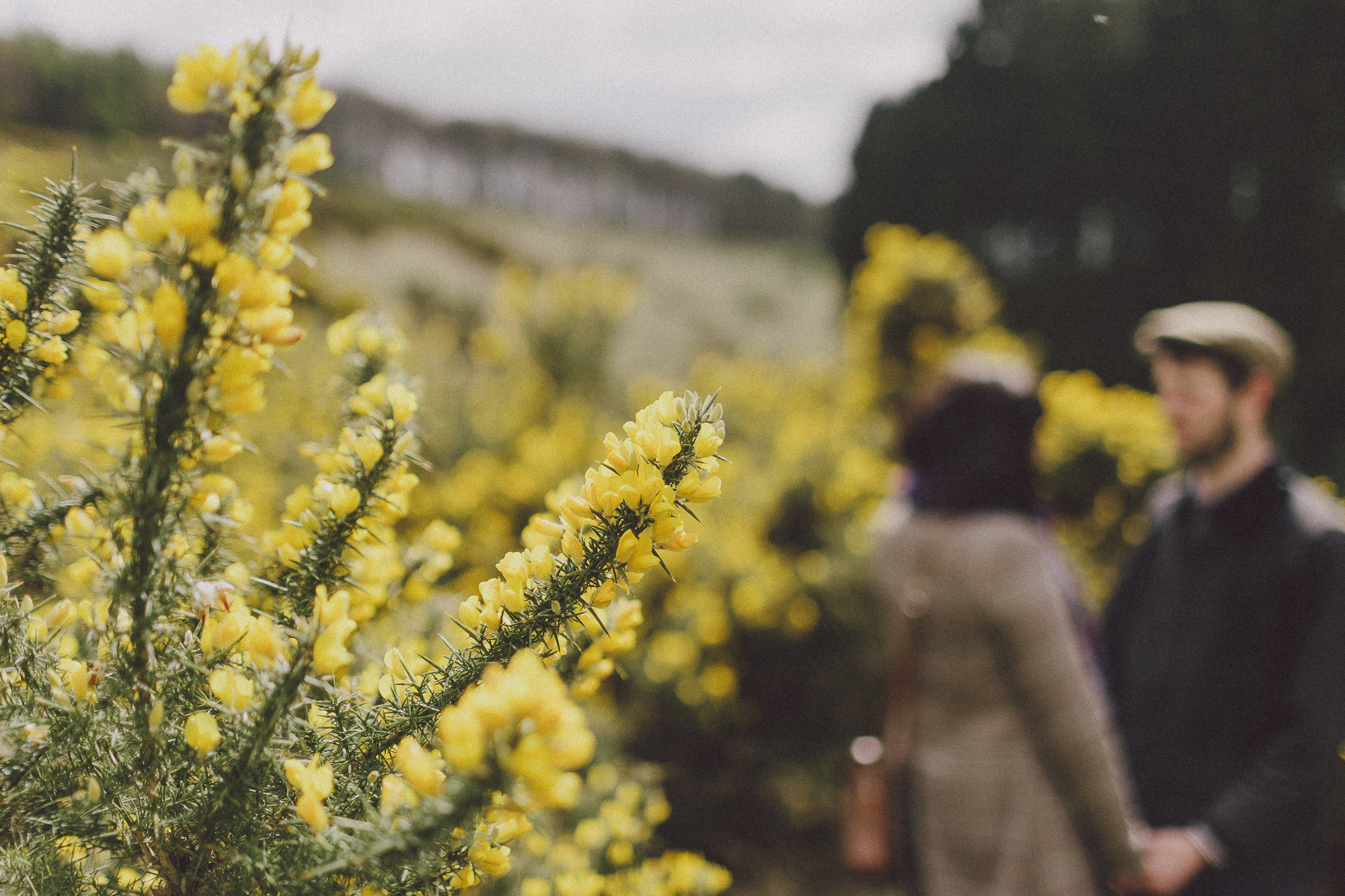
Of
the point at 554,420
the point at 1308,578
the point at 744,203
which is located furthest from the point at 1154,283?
the point at 744,203

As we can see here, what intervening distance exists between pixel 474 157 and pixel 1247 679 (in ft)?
69.5

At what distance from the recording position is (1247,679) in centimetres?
188

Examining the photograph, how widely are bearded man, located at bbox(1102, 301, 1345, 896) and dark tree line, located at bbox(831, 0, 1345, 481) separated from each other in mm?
1465

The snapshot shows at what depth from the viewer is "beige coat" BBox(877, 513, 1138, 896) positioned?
175cm

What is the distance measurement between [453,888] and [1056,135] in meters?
12.5

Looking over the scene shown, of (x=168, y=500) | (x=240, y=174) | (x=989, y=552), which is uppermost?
(x=240, y=174)

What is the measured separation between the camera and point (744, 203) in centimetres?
2414

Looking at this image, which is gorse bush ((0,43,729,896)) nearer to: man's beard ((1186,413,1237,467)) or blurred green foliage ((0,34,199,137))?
man's beard ((1186,413,1237,467))

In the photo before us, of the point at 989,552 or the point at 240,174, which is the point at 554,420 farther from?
the point at 240,174

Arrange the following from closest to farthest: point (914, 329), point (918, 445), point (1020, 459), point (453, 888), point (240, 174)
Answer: point (240, 174)
point (453, 888)
point (1020, 459)
point (918, 445)
point (914, 329)

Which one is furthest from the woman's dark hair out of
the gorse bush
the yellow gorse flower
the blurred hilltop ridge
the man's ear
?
the blurred hilltop ridge

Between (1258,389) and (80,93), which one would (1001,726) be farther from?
(80,93)

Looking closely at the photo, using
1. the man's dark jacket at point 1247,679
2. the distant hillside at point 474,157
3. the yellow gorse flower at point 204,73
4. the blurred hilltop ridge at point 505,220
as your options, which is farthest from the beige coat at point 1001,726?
the distant hillside at point 474,157

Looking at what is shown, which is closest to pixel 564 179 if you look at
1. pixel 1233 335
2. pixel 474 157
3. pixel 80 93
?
pixel 474 157
